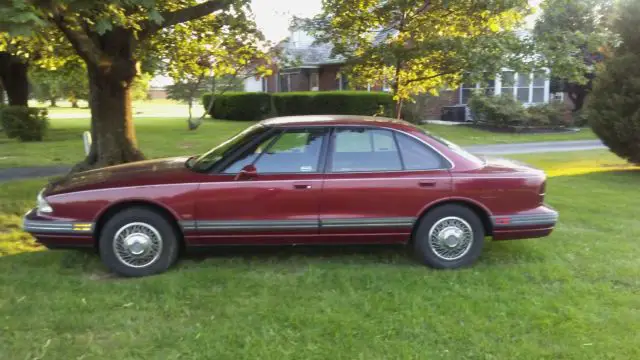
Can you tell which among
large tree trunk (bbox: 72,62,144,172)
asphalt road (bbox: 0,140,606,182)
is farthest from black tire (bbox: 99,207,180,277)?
asphalt road (bbox: 0,140,606,182)

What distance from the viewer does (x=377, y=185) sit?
5230mm

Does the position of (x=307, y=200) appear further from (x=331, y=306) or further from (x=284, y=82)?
(x=284, y=82)

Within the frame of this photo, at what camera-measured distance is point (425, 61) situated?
9.49 m

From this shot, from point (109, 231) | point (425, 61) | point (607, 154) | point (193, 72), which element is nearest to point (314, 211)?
point (109, 231)

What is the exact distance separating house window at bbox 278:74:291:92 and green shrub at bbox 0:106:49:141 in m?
19.4

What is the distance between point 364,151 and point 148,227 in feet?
6.81

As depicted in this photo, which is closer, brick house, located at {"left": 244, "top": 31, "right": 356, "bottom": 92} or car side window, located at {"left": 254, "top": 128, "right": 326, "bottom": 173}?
car side window, located at {"left": 254, "top": 128, "right": 326, "bottom": 173}

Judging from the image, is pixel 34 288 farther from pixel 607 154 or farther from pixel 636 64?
pixel 607 154

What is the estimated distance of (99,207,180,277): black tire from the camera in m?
5.05

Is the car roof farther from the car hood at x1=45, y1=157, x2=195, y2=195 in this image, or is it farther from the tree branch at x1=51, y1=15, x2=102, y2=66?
the tree branch at x1=51, y1=15, x2=102, y2=66

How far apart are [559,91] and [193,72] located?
20266 millimetres

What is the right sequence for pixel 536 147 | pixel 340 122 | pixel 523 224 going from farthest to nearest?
pixel 536 147 → pixel 340 122 → pixel 523 224

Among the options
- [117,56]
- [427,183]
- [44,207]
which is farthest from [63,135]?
[427,183]

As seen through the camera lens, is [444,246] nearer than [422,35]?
Yes
